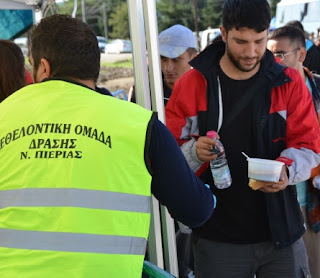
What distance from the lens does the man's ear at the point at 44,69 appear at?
1.87 metres

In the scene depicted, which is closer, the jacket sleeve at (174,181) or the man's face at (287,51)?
the jacket sleeve at (174,181)

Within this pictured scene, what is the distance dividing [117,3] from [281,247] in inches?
1474

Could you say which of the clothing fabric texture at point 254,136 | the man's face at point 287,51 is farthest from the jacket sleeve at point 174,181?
the man's face at point 287,51

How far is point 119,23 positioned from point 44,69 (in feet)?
113

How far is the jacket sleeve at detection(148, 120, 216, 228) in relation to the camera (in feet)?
5.73

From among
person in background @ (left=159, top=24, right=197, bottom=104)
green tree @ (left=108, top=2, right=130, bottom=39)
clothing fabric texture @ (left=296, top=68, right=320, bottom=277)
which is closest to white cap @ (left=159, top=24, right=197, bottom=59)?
person in background @ (left=159, top=24, right=197, bottom=104)

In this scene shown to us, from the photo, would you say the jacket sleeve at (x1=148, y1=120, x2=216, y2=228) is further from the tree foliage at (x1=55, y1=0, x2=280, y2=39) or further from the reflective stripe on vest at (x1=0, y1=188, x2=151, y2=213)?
the tree foliage at (x1=55, y1=0, x2=280, y2=39)

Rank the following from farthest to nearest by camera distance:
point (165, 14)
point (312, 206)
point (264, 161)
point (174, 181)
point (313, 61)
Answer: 1. point (165, 14)
2. point (313, 61)
3. point (312, 206)
4. point (264, 161)
5. point (174, 181)

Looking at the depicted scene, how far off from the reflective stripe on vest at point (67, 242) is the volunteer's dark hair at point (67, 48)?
55 centimetres

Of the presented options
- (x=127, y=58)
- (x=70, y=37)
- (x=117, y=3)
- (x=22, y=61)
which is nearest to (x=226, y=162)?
(x=70, y=37)

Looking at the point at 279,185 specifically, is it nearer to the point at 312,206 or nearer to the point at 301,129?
the point at 301,129

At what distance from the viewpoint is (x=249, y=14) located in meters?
2.59

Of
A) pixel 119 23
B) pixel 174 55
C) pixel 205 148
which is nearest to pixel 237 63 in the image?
pixel 205 148

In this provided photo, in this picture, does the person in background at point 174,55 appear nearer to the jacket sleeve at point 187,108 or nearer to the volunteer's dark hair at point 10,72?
the volunteer's dark hair at point 10,72
